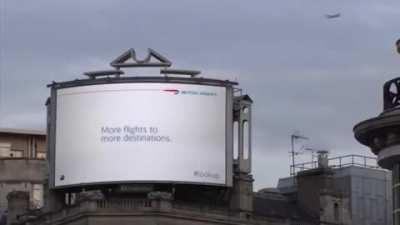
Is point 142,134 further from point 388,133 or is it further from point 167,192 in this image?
point 388,133

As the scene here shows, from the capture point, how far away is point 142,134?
99.4m

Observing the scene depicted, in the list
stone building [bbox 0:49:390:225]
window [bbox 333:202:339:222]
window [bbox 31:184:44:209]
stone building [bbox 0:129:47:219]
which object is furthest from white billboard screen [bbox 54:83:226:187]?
window [bbox 31:184:44:209]

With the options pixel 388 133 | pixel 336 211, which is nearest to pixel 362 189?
pixel 336 211

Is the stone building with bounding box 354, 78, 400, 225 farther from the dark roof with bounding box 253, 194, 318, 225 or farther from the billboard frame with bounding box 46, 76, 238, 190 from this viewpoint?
the dark roof with bounding box 253, 194, 318, 225

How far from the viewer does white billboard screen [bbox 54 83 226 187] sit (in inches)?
3910

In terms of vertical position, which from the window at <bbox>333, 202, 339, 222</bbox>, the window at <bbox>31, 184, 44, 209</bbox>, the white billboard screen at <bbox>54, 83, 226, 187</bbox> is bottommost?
the window at <bbox>333, 202, 339, 222</bbox>

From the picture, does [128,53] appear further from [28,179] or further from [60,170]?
[28,179]

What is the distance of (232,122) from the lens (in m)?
102

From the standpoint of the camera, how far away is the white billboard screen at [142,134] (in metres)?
99.3

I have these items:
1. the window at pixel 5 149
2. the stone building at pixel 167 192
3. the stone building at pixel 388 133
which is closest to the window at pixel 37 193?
the window at pixel 5 149

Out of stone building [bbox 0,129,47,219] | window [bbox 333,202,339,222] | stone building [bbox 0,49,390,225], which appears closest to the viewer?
stone building [bbox 0,49,390,225]

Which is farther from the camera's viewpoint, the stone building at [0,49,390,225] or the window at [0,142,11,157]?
the window at [0,142,11,157]

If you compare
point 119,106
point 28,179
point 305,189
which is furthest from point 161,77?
point 28,179

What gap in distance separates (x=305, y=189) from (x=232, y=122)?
947cm
